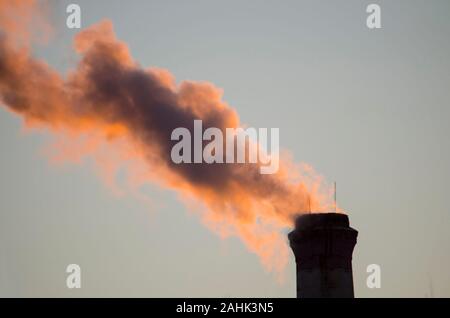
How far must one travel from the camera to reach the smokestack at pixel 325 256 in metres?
31.7

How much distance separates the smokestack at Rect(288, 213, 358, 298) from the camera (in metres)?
31.7

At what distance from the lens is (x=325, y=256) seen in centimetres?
3200
